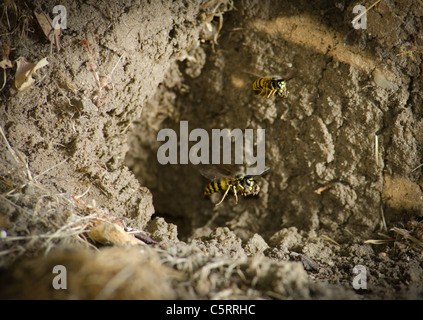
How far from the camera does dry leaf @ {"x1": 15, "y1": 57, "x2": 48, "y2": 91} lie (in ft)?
7.36

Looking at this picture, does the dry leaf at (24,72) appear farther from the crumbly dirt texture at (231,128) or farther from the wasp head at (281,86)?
the wasp head at (281,86)

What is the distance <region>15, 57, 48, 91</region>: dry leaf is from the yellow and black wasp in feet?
5.57

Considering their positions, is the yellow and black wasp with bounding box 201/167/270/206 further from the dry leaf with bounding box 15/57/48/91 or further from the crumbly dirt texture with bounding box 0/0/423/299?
the dry leaf with bounding box 15/57/48/91

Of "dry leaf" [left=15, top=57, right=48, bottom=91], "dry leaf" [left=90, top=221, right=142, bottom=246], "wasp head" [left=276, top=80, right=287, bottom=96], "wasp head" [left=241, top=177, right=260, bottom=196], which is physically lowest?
"dry leaf" [left=90, top=221, right=142, bottom=246]

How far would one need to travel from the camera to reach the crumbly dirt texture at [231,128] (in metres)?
1.83

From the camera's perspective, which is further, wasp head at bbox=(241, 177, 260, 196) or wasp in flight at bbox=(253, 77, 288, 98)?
wasp head at bbox=(241, 177, 260, 196)

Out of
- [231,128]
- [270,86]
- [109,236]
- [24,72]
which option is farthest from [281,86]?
[24,72]

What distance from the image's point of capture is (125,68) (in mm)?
2627

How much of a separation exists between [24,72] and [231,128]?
191cm

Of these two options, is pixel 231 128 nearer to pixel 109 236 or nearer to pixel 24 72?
pixel 109 236

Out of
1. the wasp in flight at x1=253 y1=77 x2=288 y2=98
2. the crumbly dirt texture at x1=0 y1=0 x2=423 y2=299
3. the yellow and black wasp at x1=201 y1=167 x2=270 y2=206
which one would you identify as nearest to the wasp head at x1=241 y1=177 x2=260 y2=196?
the yellow and black wasp at x1=201 y1=167 x2=270 y2=206

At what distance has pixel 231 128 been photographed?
3.37 metres

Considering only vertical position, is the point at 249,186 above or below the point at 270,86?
below

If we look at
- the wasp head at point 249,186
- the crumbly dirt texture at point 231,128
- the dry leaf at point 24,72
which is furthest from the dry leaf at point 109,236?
the wasp head at point 249,186
